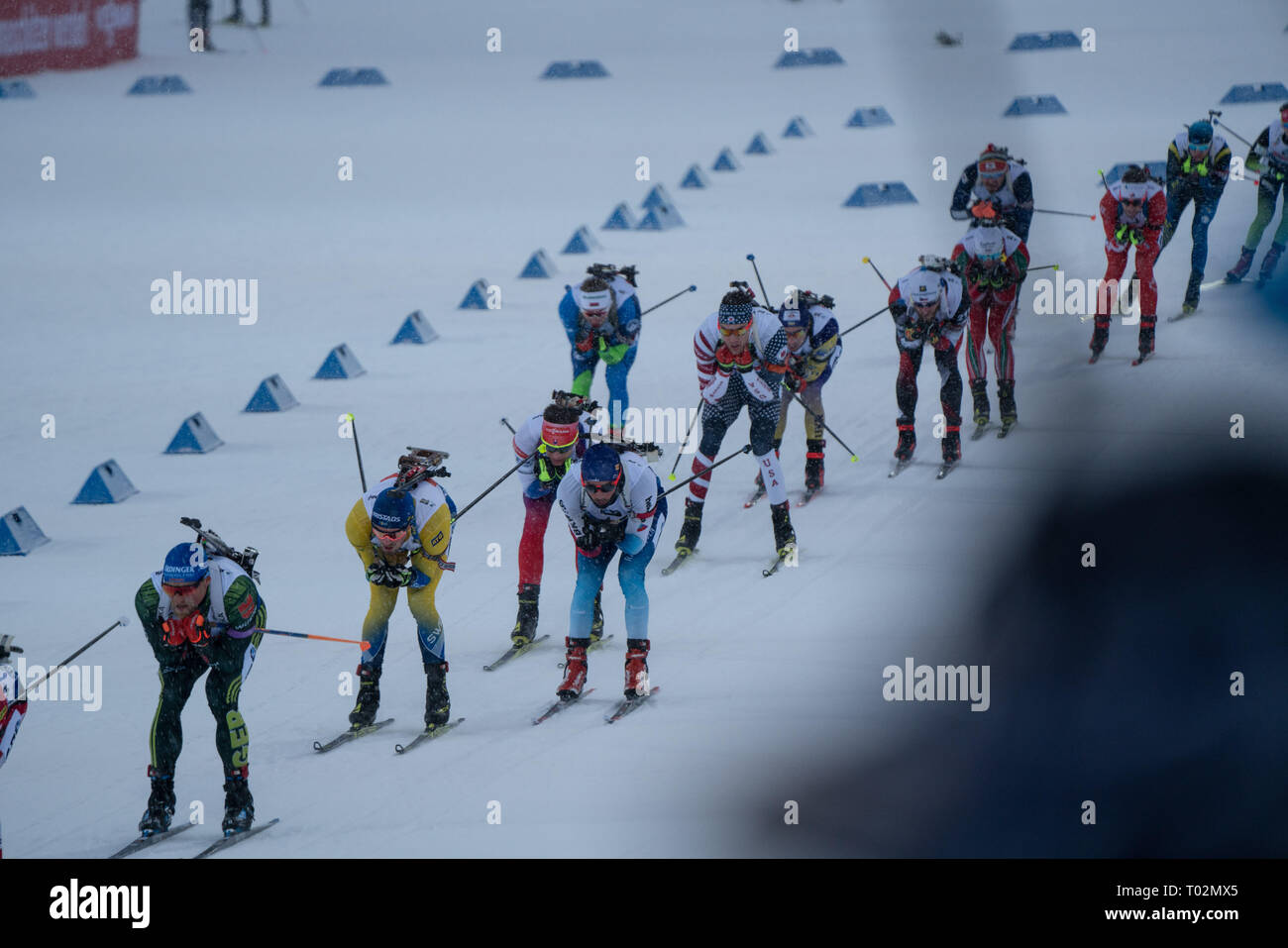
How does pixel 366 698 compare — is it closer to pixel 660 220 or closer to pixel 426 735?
pixel 426 735

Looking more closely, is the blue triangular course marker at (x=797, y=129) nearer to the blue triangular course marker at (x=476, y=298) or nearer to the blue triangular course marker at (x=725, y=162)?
the blue triangular course marker at (x=725, y=162)

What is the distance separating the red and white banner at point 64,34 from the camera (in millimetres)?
27250

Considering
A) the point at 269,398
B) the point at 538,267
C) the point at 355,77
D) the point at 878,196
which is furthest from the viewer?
the point at 355,77

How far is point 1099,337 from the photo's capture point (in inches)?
537

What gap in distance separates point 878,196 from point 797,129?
456 centimetres

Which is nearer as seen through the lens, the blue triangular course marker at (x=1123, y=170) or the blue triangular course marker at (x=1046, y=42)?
the blue triangular course marker at (x=1123, y=170)

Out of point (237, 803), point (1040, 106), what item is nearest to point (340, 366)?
point (237, 803)

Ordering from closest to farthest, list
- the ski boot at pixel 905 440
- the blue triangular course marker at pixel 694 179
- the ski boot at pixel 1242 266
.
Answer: the ski boot at pixel 905 440 < the ski boot at pixel 1242 266 < the blue triangular course marker at pixel 694 179

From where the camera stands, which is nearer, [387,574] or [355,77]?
[387,574]

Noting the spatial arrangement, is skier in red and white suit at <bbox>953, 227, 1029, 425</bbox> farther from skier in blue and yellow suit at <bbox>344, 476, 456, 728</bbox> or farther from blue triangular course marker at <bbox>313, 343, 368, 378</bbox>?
blue triangular course marker at <bbox>313, 343, 368, 378</bbox>

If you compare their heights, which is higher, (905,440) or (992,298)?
(992,298)

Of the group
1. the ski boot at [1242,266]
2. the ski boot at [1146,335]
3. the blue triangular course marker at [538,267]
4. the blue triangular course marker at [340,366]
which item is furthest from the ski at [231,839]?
the blue triangular course marker at [538,267]

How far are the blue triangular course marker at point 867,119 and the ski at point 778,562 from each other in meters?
14.4
